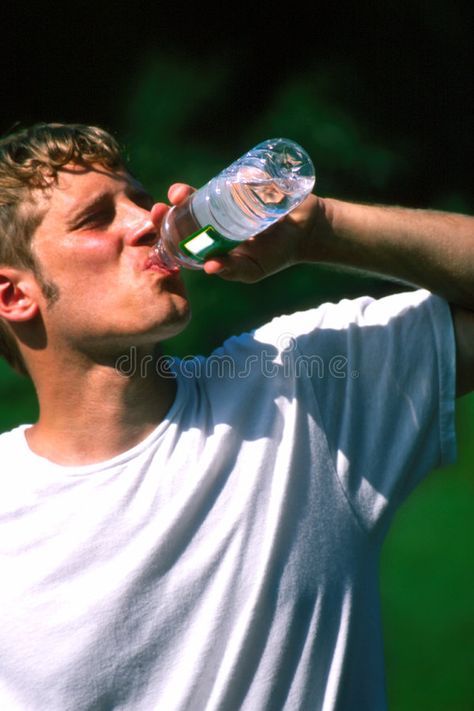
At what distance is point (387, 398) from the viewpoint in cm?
161

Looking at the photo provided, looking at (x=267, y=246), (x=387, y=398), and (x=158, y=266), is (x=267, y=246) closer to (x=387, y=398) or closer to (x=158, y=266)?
(x=158, y=266)

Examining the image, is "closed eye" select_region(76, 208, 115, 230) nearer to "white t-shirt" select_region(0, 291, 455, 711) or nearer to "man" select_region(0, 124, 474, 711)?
"man" select_region(0, 124, 474, 711)

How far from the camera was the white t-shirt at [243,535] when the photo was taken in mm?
1505

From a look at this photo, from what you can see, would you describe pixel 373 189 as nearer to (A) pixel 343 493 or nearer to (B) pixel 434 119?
(B) pixel 434 119

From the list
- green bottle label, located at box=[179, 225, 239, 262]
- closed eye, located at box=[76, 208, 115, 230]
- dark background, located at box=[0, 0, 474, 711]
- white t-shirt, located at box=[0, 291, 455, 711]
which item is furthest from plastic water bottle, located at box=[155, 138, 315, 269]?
dark background, located at box=[0, 0, 474, 711]

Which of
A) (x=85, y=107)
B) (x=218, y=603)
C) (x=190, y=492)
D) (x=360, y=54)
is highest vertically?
(x=360, y=54)

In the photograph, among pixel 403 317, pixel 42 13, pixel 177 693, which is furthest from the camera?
pixel 42 13

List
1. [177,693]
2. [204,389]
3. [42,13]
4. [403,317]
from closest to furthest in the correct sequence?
[177,693]
[403,317]
[204,389]
[42,13]

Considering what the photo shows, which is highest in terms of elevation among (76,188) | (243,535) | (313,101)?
(76,188)

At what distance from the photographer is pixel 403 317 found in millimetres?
1632

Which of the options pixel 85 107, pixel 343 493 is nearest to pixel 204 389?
pixel 343 493

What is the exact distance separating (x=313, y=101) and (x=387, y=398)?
1.65 metres

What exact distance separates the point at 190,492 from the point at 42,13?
6.74 feet

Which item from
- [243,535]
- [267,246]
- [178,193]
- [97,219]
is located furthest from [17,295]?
[243,535]
